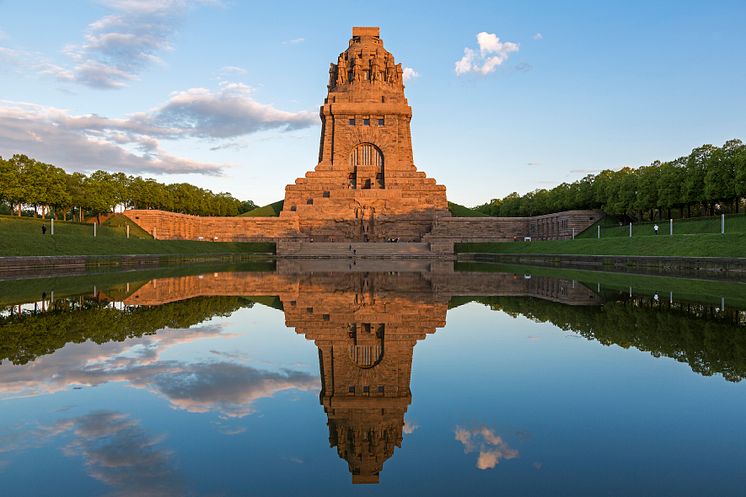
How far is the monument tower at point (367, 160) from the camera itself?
6812 centimetres

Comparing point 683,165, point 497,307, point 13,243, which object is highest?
point 683,165

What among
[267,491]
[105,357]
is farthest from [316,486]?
[105,357]

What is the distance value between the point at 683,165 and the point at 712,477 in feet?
187

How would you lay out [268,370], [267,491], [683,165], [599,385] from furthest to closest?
1. [683,165]
2. [268,370]
3. [599,385]
4. [267,491]

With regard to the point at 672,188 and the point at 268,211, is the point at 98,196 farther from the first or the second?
the point at 672,188

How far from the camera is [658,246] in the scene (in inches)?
1277

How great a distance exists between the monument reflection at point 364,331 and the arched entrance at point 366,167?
5778 centimetres

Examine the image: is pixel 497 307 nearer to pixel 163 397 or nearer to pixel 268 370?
pixel 268 370

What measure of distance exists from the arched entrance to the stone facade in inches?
5.9

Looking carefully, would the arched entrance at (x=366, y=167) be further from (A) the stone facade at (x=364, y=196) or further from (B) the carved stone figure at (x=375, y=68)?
(B) the carved stone figure at (x=375, y=68)

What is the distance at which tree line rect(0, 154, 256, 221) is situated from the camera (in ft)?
173

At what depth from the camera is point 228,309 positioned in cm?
1302

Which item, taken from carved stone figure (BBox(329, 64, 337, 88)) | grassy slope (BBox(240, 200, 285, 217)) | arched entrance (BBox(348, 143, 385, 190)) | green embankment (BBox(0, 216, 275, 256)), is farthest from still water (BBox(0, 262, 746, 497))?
carved stone figure (BBox(329, 64, 337, 88))

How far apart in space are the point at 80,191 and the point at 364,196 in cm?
3287
